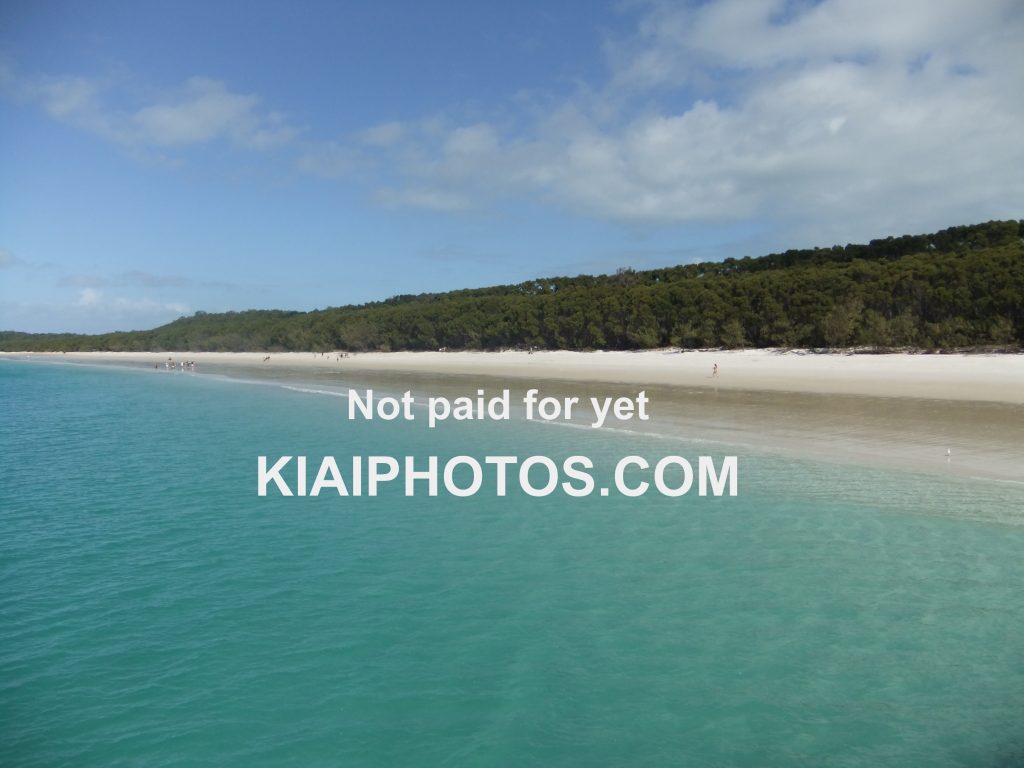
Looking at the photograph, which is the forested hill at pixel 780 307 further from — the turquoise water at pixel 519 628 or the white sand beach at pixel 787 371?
the turquoise water at pixel 519 628

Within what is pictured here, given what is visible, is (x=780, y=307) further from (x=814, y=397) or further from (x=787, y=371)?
(x=814, y=397)

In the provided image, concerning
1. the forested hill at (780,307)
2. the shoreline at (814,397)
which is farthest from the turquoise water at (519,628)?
the forested hill at (780,307)

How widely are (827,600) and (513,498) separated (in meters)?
6.41

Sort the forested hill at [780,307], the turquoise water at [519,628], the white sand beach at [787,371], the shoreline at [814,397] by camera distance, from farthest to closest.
A: 1. the forested hill at [780,307]
2. the white sand beach at [787,371]
3. the shoreline at [814,397]
4. the turquoise water at [519,628]

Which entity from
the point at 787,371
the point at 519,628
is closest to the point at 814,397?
the point at 787,371

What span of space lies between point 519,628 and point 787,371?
36.6m

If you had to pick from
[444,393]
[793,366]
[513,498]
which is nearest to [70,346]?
[444,393]

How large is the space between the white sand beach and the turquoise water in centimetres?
1932

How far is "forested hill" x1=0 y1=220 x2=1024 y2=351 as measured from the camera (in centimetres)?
3944

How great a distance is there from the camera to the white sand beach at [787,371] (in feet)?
99.2

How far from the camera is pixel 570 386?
40.2 meters

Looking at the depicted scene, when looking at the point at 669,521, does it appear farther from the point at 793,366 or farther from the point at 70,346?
the point at 70,346

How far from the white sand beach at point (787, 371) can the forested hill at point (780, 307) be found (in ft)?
6.91

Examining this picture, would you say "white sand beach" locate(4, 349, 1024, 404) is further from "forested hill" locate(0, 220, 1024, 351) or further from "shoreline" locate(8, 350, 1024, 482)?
"forested hill" locate(0, 220, 1024, 351)
